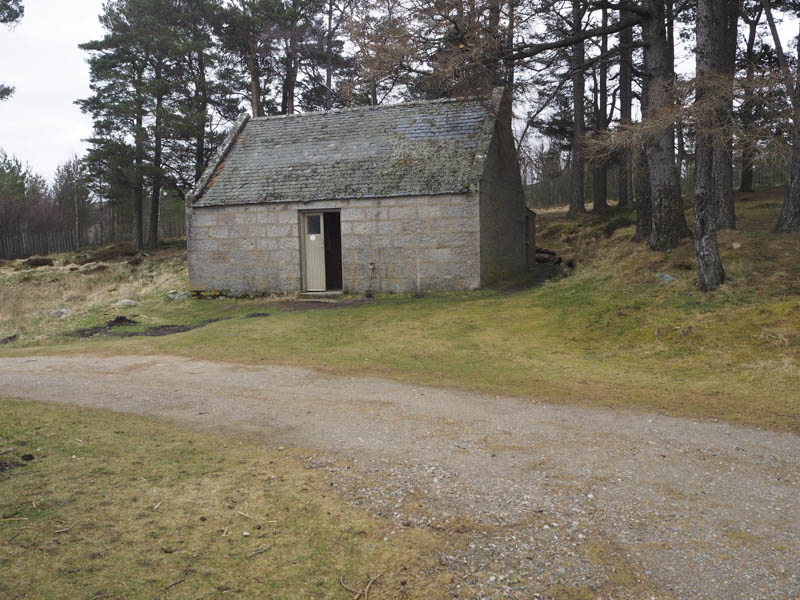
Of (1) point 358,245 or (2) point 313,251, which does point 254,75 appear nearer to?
(2) point 313,251

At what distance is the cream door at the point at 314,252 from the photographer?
17812 mm

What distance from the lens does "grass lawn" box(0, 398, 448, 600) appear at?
3.03 metres

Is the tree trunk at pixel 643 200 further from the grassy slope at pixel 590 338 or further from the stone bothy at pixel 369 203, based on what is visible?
the stone bothy at pixel 369 203

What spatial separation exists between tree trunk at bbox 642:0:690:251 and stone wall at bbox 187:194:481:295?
4.67 m

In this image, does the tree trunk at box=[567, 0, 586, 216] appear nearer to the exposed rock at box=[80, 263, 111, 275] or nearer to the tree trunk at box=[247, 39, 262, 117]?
the tree trunk at box=[247, 39, 262, 117]

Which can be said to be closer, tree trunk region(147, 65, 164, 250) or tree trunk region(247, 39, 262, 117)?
tree trunk region(147, 65, 164, 250)

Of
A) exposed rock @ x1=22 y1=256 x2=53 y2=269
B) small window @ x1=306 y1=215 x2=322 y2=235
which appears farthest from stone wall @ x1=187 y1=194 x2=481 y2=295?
exposed rock @ x1=22 y1=256 x2=53 y2=269

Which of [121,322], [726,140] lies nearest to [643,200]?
[726,140]

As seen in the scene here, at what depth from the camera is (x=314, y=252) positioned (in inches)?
707

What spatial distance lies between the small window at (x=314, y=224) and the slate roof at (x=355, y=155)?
29.5 inches

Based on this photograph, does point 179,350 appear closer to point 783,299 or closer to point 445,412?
point 445,412

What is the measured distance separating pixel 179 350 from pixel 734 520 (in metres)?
9.73

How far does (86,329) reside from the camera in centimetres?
1405

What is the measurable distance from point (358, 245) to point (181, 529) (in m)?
13.9
